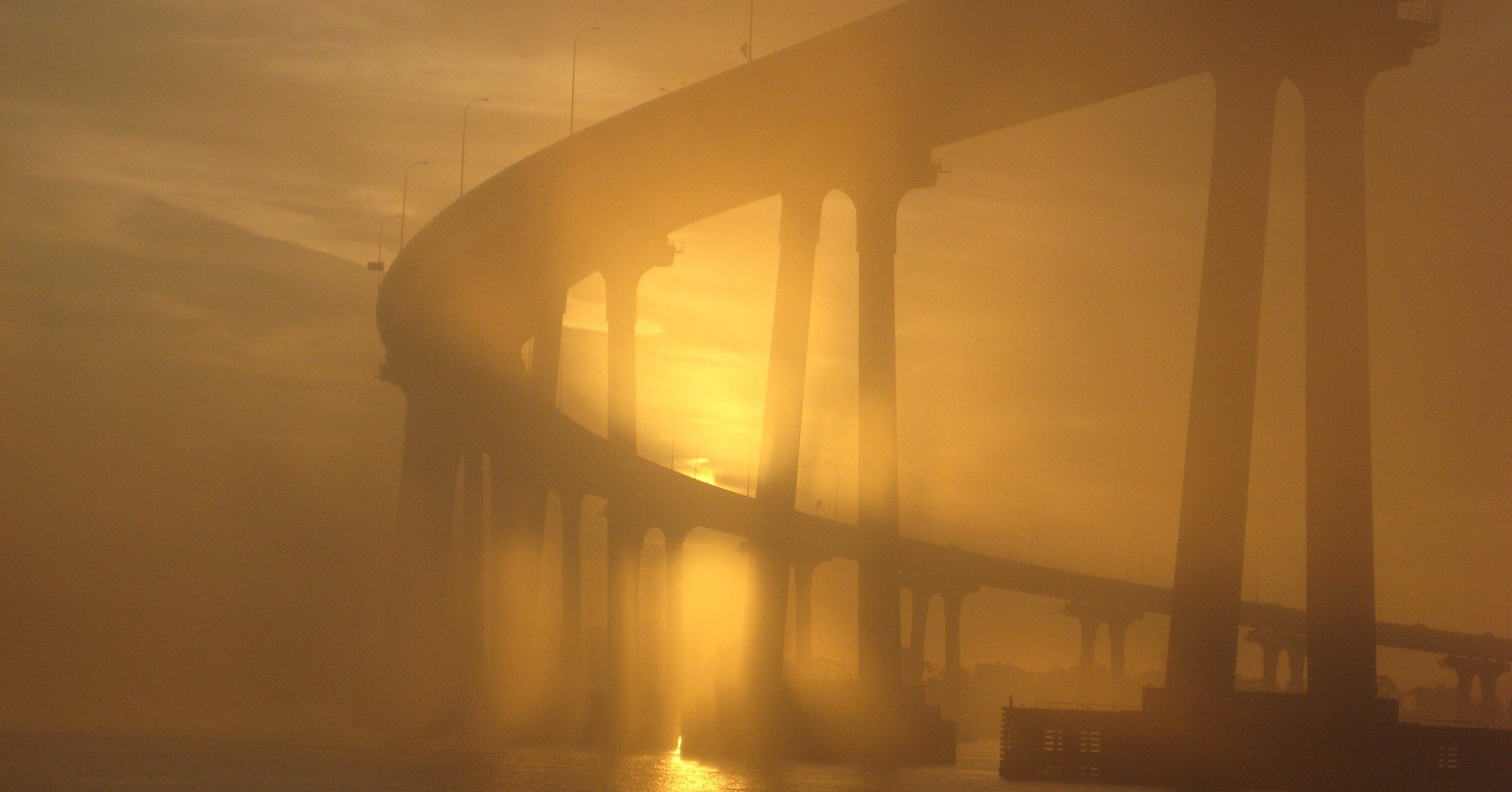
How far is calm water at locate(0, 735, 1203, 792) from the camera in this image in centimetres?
4653

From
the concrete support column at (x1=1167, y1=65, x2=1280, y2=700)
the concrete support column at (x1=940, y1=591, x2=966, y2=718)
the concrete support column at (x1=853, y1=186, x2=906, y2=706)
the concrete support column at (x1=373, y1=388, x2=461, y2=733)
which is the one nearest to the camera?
the concrete support column at (x1=1167, y1=65, x2=1280, y2=700)

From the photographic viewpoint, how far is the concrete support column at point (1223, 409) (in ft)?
144

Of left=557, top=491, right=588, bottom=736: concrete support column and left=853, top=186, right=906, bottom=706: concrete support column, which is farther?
left=557, top=491, right=588, bottom=736: concrete support column

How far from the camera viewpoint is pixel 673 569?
107 metres

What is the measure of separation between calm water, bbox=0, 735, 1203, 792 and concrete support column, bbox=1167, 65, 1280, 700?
5.31 metres

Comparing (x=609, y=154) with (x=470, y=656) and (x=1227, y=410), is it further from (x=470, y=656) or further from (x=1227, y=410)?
(x=470, y=656)

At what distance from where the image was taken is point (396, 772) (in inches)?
2125

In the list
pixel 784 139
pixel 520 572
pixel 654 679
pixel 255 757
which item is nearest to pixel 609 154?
pixel 784 139

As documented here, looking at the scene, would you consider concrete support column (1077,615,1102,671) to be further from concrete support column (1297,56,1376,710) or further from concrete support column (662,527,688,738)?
concrete support column (1297,56,1376,710)

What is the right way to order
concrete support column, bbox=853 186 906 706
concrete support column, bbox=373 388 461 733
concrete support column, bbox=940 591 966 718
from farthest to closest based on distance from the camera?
concrete support column, bbox=940 591 966 718 < concrete support column, bbox=373 388 461 733 < concrete support column, bbox=853 186 906 706

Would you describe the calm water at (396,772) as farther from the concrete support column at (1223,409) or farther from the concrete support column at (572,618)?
the concrete support column at (572,618)

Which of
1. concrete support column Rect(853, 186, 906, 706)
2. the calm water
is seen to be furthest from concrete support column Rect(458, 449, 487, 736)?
concrete support column Rect(853, 186, 906, 706)

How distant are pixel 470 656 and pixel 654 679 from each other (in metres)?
14.0

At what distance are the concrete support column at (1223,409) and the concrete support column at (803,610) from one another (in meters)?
49.9
